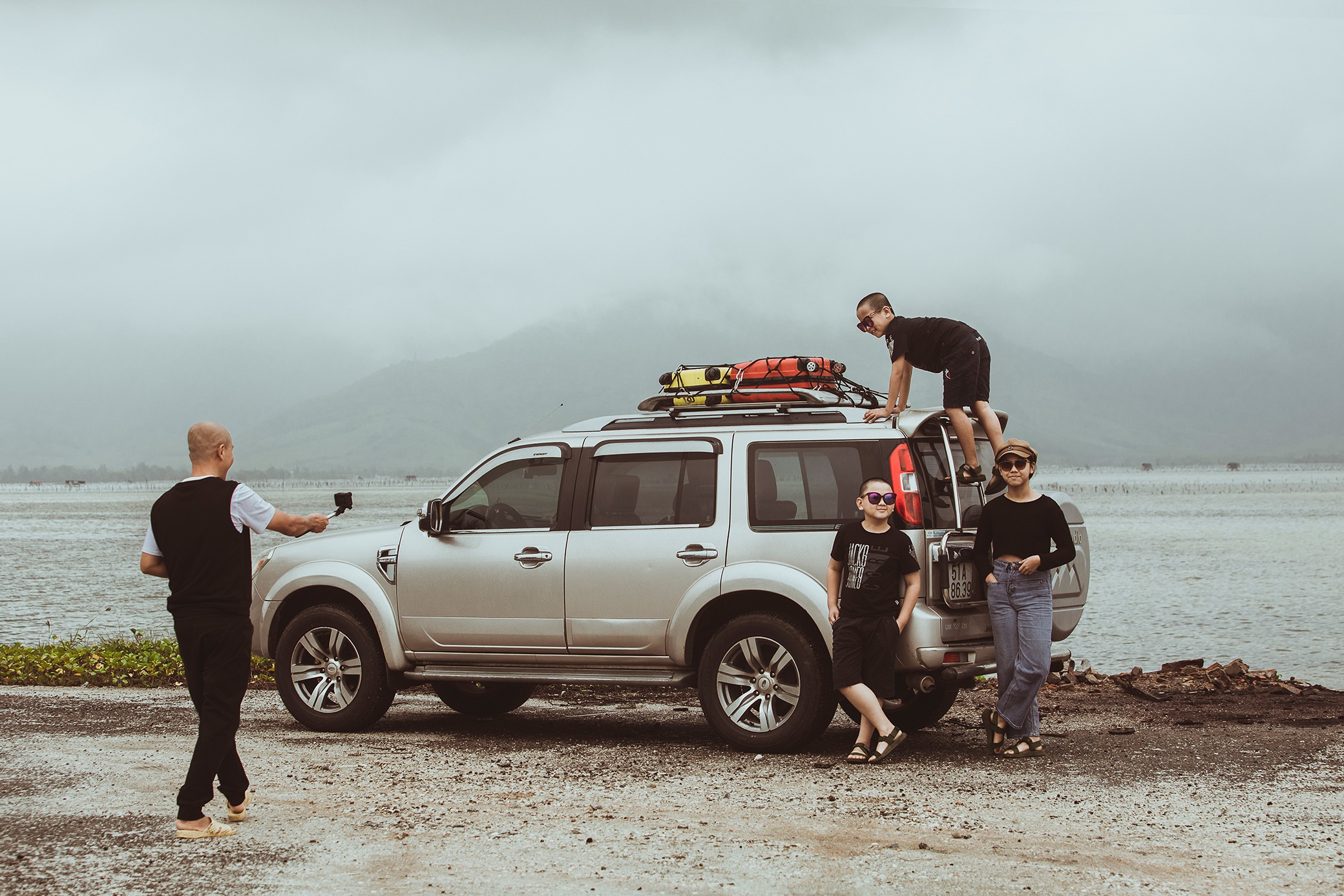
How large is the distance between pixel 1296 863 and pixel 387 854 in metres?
3.86

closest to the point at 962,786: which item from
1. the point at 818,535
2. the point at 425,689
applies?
the point at 818,535

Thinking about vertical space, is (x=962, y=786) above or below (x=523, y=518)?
below

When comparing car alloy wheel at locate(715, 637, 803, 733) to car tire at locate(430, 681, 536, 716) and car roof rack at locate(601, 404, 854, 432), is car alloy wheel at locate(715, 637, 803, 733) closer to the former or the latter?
car roof rack at locate(601, 404, 854, 432)

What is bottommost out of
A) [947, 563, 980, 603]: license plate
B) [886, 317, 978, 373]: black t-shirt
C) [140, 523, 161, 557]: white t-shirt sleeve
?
[947, 563, 980, 603]: license plate

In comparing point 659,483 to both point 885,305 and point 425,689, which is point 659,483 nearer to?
point 885,305

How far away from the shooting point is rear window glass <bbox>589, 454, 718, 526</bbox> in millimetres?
8211

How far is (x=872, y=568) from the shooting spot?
7.37m

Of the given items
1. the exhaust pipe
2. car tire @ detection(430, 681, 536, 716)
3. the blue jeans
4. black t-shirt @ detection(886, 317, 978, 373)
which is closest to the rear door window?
the blue jeans

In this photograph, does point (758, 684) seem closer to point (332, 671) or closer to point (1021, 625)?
point (1021, 625)

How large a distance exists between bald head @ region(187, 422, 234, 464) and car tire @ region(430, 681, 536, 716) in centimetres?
419

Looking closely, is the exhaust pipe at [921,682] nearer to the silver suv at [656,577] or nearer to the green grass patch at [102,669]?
the silver suv at [656,577]

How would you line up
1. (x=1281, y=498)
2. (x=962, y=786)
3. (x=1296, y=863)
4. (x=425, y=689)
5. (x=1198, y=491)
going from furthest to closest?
(x=1198, y=491)
(x=1281, y=498)
(x=425, y=689)
(x=962, y=786)
(x=1296, y=863)

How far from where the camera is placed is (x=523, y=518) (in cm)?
870

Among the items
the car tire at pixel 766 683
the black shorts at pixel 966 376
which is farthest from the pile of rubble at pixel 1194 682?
the car tire at pixel 766 683
